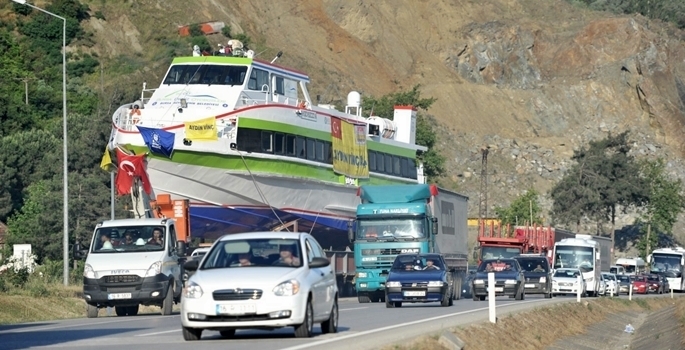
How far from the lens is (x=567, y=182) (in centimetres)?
11119

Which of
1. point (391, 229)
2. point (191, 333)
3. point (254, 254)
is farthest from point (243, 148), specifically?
point (191, 333)

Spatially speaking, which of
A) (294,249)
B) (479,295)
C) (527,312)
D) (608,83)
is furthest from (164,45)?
(294,249)

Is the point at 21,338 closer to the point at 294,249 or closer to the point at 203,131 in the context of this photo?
the point at 294,249

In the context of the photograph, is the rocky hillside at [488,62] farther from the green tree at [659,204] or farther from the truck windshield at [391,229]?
the truck windshield at [391,229]

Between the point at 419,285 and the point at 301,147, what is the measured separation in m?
14.7

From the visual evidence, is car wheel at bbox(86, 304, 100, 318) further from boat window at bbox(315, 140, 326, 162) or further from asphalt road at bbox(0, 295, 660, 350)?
boat window at bbox(315, 140, 326, 162)

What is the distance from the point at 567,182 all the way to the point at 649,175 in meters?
8.43

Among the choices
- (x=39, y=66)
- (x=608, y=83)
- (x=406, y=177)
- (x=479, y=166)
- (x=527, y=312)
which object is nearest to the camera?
(x=527, y=312)

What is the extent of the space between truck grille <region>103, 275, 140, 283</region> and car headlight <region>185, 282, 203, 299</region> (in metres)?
10.8

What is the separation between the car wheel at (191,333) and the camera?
1941 centimetres

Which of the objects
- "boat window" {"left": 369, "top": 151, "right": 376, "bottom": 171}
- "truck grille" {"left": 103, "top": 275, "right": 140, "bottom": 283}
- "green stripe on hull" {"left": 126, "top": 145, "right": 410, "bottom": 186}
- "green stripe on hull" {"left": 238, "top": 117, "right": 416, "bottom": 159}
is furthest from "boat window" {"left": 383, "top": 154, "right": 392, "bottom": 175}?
"truck grille" {"left": 103, "top": 275, "right": 140, "bottom": 283}

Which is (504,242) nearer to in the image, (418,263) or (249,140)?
(249,140)

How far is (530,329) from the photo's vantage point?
88.3 ft

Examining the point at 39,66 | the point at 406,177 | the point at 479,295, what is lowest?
the point at 479,295
